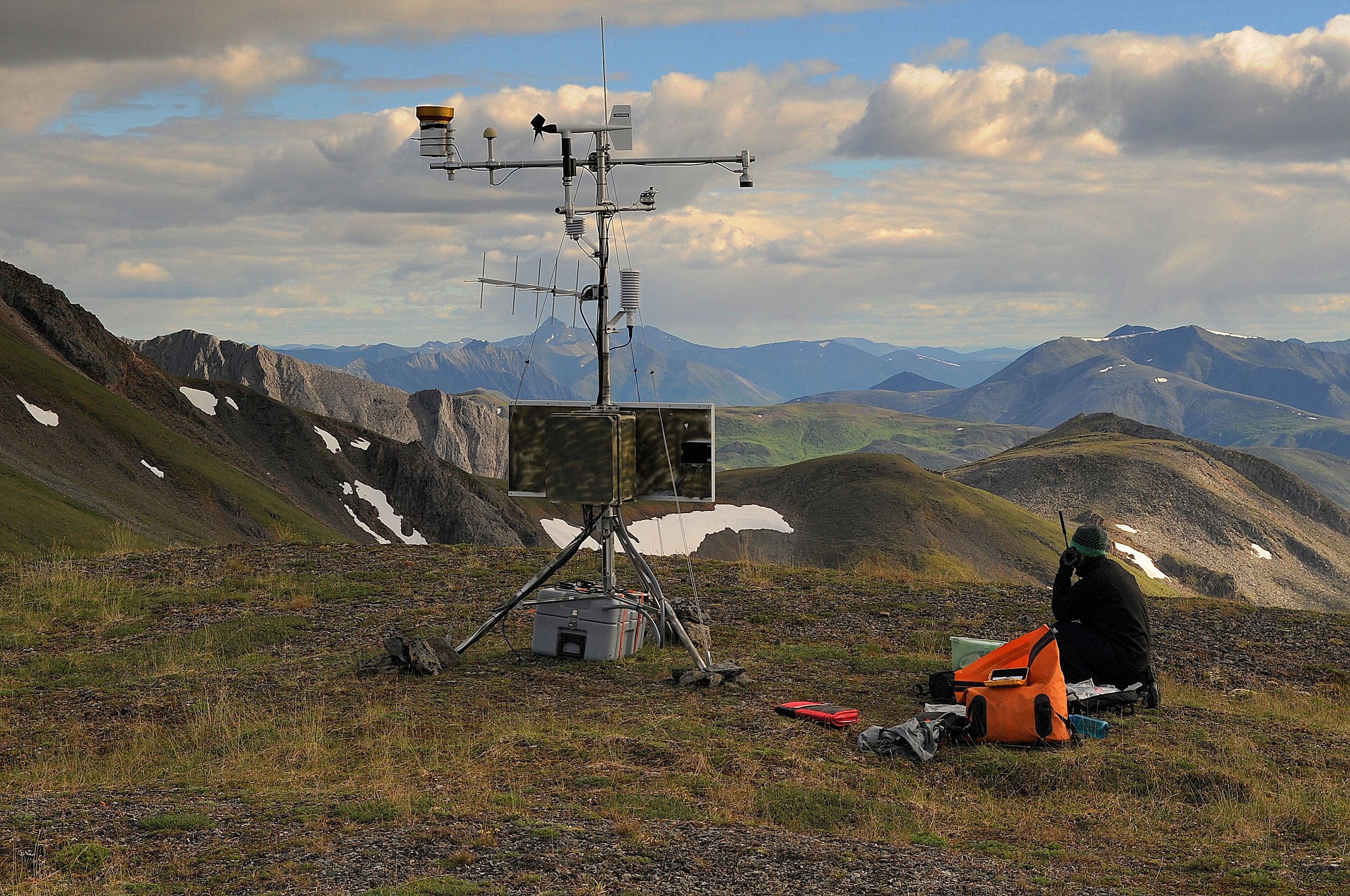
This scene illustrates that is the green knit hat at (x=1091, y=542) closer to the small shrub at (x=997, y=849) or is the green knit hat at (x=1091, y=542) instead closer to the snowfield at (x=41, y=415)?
the small shrub at (x=997, y=849)

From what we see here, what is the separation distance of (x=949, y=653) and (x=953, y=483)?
81594 mm

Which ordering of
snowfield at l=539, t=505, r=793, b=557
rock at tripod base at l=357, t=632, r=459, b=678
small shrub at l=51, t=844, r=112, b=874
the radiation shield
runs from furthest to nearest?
1. snowfield at l=539, t=505, r=793, b=557
2. the radiation shield
3. rock at tripod base at l=357, t=632, r=459, b=678
4. small shrub at l=51, t=844, r=112, b=874

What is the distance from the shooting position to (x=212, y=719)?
1169cm

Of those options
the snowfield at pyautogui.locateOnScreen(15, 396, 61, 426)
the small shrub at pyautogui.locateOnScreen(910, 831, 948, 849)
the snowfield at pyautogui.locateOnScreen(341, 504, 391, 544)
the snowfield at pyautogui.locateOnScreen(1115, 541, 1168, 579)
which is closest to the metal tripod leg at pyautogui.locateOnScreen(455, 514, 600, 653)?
the small shrub at pyautogui.locateOnScreen(910, 831, 948, 849)

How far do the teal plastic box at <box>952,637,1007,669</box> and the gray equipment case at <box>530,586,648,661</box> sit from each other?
431 cm

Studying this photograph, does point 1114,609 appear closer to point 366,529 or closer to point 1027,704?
point 1027,704

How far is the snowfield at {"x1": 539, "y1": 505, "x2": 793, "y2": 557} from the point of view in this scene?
80875 mm

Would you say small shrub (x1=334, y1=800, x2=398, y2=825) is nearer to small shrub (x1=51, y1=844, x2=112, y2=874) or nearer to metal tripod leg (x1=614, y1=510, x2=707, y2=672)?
small shrub (x1=51, y1=844, x2=112, y2=874)

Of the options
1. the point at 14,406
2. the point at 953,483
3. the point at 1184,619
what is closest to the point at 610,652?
the point at 1184,619

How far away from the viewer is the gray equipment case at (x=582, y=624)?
47.5 ft

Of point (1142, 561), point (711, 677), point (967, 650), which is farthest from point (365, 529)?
point (967, 650)

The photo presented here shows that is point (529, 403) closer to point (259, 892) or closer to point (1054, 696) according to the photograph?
point (1054, 696)

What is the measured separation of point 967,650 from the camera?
45.0ft

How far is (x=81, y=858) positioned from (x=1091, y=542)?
34.4 ft
